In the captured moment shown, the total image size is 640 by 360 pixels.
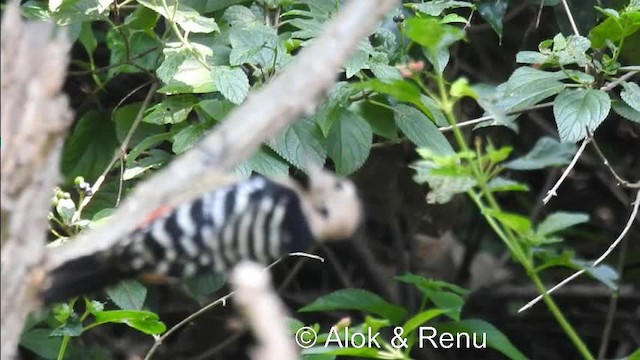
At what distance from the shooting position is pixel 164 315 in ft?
6.56

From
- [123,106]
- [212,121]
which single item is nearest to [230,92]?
[212,121]

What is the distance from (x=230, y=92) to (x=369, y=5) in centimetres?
56

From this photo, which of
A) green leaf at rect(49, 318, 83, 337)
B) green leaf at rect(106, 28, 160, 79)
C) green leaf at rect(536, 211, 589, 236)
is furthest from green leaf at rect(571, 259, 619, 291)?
green leaf at rect(106, 28, 160, 79)

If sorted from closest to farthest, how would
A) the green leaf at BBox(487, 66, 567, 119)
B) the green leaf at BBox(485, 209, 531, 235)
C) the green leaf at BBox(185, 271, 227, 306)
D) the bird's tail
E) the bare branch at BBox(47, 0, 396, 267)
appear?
the bare branch at BBox(47, 0, 396, 267) → the bird's tail → the green leaf at BBox(485, 209, 531, 235) → the green leaf at BBox(487, 66, 567, 119) → the green leaf at BBox(185, 271, 227, 306)

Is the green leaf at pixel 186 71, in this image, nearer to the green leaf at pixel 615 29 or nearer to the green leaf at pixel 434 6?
the green leaf at pixel 434 6

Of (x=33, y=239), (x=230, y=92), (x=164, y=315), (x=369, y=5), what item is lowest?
(x=164, y=315)

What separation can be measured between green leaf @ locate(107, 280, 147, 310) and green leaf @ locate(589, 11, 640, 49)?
0.67 meters

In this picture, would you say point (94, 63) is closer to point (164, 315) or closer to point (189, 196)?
point (164, 315)

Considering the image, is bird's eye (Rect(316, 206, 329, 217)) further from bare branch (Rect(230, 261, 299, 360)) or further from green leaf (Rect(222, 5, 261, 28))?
green leaf (Rect(222, 5, 261, 28))

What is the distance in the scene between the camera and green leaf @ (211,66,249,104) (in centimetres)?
123

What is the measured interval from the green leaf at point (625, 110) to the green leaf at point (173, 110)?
57 centimetres

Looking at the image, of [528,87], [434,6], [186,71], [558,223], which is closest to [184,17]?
[186,71]

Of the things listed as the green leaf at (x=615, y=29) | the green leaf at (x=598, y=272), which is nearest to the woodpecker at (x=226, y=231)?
the green leaf at (x=598, y=272)

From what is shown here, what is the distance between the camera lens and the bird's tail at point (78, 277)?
80cm
